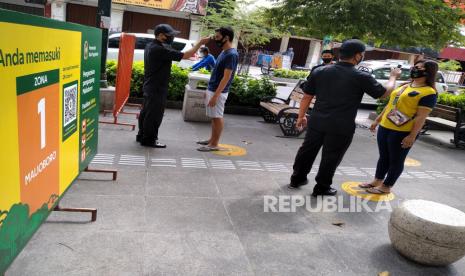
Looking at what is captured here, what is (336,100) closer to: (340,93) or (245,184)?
(340,93)

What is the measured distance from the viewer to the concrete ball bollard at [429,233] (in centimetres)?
321

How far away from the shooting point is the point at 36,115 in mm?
2338

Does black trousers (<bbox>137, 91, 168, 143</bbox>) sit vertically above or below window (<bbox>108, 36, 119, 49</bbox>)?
below

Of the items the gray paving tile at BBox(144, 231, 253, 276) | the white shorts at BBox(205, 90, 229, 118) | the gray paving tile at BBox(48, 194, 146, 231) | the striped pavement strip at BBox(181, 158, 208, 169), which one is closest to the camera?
the gray paving tile at BBox(144, 231, 253, 276)

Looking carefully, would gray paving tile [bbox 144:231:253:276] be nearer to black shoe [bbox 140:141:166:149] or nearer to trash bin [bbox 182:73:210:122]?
black shoe [bbox 140:141:166:149]

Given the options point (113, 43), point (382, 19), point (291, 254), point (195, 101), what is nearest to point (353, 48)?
point (291, 254)

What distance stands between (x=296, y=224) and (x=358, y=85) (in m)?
1.61

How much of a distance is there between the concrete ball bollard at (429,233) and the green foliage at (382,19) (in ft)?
16.3

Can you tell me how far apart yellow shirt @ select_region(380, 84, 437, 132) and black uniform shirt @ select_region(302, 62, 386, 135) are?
0.51 m

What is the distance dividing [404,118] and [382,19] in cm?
387

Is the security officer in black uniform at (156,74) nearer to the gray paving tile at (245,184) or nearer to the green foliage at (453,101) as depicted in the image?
the gray paving tile at (245,184)

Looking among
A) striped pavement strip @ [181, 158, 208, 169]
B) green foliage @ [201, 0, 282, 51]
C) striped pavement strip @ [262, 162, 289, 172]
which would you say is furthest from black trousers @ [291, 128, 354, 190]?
green foliage @ [201, 0, 282, 51]

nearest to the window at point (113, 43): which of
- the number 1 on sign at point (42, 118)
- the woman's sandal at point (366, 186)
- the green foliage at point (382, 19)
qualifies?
the green foliage at point (382, 19)

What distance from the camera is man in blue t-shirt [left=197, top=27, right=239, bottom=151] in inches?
219
